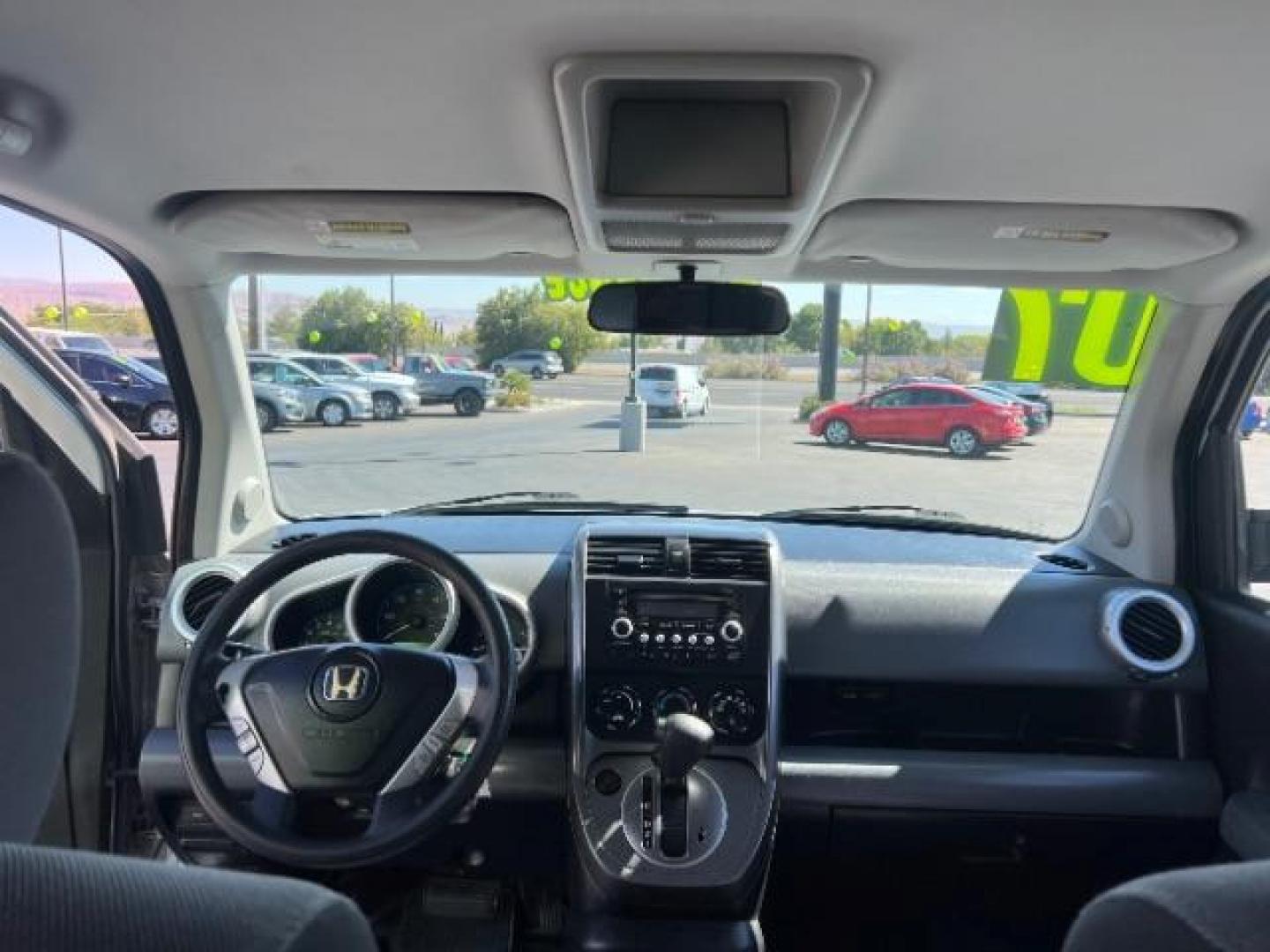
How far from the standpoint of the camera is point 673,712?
2934 millimetres

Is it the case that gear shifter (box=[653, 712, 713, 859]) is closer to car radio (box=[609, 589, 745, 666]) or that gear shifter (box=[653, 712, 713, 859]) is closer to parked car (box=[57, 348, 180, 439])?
car radio (box=[609, 589, 745, 666])

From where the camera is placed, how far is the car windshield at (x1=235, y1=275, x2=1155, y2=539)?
3656 mm

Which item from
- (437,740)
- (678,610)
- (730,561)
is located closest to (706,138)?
(730,561)

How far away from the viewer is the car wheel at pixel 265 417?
388 centimetres

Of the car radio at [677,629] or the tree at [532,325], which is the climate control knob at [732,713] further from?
the tree at [532,325]

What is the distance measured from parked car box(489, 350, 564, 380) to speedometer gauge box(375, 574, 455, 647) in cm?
111

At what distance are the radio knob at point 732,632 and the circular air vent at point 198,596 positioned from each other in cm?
153

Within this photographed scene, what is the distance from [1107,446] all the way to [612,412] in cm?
180

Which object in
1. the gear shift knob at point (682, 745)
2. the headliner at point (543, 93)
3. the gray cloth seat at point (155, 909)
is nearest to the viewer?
the gray cloth seat at point (155, 909)

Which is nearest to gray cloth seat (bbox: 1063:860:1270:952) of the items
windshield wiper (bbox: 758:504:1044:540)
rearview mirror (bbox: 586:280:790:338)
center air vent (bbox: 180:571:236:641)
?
rearview mirror (bbox: 586:280:790:338)

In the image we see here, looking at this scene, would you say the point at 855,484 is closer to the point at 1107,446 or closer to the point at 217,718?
the point at 1107,446

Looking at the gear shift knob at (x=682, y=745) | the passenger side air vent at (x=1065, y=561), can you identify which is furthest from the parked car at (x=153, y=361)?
the passenger side air vent at (x=1065, y=561)

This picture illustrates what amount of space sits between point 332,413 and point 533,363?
896 mm

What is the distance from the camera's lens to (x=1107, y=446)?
3.71 meters
